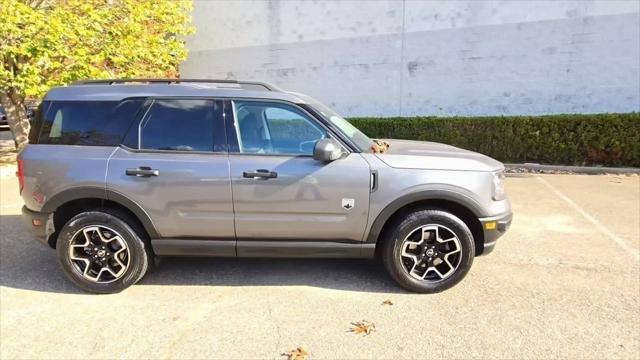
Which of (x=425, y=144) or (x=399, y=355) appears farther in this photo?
(x=425, y=144)

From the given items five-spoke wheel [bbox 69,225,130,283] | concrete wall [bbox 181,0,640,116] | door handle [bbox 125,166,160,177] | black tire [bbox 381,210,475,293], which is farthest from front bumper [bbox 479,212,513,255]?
concrete wall [bbox 181,0,640,116]

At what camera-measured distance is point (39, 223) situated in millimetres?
3494

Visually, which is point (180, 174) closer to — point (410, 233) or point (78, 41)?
point (410, 233)

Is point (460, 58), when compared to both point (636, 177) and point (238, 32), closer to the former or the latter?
point (636, 177)

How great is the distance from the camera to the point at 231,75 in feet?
44.3

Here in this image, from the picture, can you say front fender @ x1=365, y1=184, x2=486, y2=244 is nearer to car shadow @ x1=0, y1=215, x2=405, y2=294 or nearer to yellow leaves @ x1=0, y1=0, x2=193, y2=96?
car shadow @ x1=0, y1=215, x2=405, y2=294

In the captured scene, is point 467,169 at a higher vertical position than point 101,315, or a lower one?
higher

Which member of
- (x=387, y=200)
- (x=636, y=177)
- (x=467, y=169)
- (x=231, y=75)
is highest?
(x=231, y=75)

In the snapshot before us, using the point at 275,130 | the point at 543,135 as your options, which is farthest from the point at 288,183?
the point at 543,135

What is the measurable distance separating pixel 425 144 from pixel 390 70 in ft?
26.0

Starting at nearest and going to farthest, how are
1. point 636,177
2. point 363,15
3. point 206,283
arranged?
point 206,283
point 636,177
point 363,15

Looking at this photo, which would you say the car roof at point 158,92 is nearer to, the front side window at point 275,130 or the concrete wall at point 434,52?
the front side window at point 275,130

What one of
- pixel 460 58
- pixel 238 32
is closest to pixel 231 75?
pixel 238 32

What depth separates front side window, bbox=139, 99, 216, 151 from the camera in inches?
134
